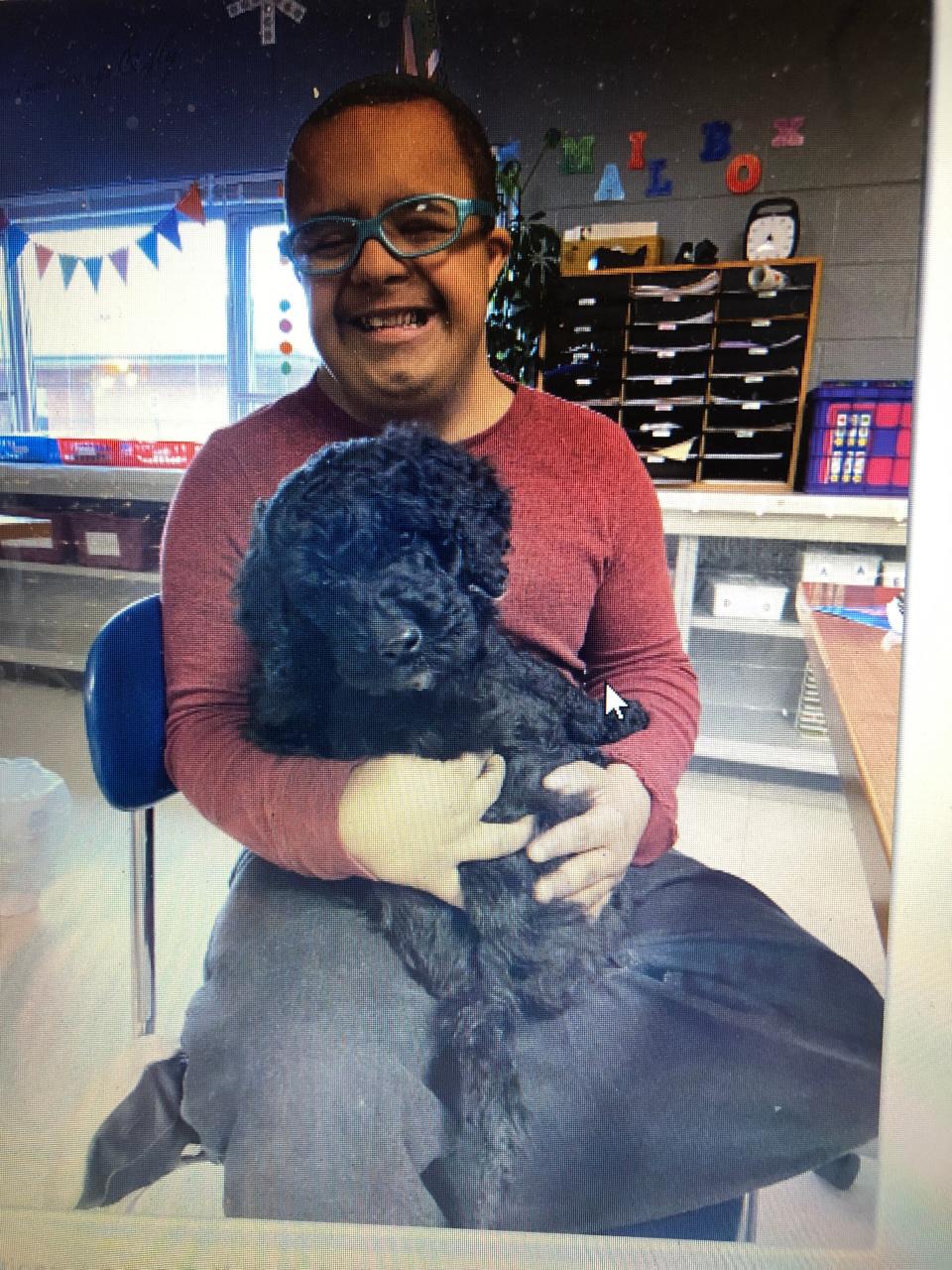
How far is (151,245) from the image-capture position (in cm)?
59

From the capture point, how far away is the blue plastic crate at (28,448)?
64 cm

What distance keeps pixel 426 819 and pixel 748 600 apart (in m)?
0.33

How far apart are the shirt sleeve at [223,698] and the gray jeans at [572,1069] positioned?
0.05m

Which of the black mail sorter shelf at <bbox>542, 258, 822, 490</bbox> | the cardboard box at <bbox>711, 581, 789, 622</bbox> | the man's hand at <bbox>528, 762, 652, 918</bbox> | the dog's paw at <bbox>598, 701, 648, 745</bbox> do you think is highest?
the black mail sorter shelf at <bbox>542, 258, 822, 490</bbox>

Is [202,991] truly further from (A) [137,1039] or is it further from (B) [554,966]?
(B) [554,966]

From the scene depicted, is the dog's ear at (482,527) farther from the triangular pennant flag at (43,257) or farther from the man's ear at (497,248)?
the triangular pennant flag at (43,257)

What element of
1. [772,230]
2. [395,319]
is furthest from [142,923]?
[772,230]

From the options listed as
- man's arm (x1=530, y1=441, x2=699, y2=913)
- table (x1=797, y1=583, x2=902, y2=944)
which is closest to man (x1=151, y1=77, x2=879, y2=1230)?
man's arm (x1=530, y1=441, x2=699, y2=913)

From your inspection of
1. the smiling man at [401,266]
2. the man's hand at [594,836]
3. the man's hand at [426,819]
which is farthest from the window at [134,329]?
the man's hand at [594,836]

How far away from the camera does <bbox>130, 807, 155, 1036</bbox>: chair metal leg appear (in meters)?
0.64

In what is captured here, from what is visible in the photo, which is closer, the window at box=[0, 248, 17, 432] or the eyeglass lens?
the eyeglass lens

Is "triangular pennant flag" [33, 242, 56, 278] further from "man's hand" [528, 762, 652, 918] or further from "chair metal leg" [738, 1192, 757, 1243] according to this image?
"chair metal leg" [738, 1192, 757, 1243]

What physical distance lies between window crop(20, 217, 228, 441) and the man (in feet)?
0.20

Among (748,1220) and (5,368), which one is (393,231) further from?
(748,1220)
